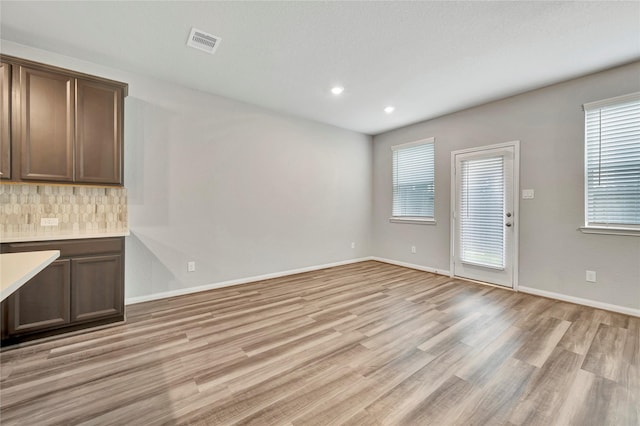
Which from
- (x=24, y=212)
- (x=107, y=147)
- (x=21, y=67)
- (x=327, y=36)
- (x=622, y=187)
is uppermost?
(x=327, y=36)

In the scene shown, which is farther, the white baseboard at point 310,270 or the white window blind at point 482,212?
the white window blind at point 482,212

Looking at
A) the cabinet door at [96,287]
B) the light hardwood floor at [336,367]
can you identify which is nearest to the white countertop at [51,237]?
the cabinet door at [96,287]

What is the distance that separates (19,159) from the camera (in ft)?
8.19

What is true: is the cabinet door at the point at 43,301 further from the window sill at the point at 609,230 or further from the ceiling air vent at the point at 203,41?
the window sill at the point at 609,230

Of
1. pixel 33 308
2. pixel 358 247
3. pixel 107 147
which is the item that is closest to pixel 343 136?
pixel 358 247

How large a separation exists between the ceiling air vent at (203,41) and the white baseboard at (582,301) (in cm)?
492

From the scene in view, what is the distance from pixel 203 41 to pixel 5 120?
1.91 m

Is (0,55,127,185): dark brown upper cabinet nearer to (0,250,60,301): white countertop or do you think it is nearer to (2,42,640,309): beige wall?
(2,42,640,309): beige wall

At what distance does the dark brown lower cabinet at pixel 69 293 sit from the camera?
2332 millimetres

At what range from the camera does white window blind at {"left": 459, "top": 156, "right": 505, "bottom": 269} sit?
4062 mm

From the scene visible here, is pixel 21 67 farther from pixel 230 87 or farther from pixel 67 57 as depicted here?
pixel 230 87

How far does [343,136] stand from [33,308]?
5.01 metres

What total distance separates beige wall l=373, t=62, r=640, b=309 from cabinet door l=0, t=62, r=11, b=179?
5567 millimetres

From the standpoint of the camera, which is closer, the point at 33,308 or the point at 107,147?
the point at 33,308
